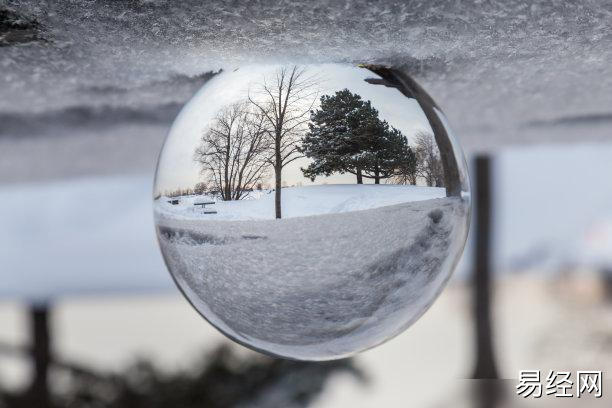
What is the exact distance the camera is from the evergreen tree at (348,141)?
33 centimetres

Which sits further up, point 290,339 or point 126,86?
point 126,86

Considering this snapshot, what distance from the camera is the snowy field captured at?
1.08 ft

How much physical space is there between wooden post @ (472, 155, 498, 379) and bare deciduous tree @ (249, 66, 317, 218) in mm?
1985

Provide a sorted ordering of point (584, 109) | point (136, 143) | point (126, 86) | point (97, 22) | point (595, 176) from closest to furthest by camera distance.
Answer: point (97, 22) → point (126, 86) → point (584, 109) → point (136, 143) → point (595, 176)

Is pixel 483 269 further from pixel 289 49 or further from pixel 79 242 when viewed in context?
pixel 289 49

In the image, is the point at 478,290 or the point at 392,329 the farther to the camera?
the point at 478,290

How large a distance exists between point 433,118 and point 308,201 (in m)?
0.10

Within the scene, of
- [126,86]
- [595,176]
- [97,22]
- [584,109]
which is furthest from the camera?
[595,176]

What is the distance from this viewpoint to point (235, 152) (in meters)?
0.34

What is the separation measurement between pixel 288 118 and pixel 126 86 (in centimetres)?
17

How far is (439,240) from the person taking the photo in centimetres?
36

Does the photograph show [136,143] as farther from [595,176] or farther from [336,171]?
[595,176]

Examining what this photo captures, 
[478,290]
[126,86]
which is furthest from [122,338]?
[126,86]

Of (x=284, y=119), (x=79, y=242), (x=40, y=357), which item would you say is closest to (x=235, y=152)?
(x=284, y=119)
